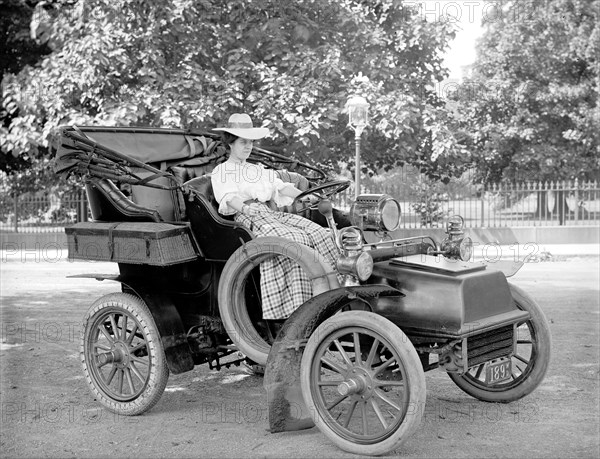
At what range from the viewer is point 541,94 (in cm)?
2855

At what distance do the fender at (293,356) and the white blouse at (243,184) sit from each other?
112cm

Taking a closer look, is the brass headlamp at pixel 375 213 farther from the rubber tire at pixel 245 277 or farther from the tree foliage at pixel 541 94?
the tree foliage at pixel 541 94

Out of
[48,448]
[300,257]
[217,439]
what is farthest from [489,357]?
[48,448]

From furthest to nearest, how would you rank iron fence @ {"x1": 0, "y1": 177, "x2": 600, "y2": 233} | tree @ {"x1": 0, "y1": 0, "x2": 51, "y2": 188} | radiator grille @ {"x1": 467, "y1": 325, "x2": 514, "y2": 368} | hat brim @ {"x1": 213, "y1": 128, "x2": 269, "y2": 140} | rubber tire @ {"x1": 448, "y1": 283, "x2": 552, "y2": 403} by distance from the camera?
tree @ {"x1": 0, "y1": 0, "x2": 51, "y2": 188} < iron fence @ {"x1": 0, "y1": 177, "x2": 600, "y2": 233} < hat brim @ {"x1": 213, "y1": 128, "x2": 269, "y2": 140} < rubber tire @ {"x1": 448, "y1": 283, "x2": 552, "y2": 403} < radiator grille @ {"x1": 467, "y1": 325, "x2": 514, "y2": 368}

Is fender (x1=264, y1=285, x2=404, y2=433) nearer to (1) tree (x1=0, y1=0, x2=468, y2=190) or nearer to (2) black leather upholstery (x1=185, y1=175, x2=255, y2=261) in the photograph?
(2) black leather upholstery (x1=185, y1=175, x2=255, y2=261)

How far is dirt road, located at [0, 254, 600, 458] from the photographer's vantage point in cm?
432

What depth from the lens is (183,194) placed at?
17.1ft

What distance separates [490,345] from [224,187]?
1968mm

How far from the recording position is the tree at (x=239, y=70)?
16297mm

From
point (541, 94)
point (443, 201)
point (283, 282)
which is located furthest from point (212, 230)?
point (541, 94)

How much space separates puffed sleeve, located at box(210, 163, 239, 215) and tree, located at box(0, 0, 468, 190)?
35.0 feet

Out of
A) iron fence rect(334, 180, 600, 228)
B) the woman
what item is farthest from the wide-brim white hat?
iron fence rect(334, 180, 600, 228)

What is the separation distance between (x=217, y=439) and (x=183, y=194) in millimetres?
1595

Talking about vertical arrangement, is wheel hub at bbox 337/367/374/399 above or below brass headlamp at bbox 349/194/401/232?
below
